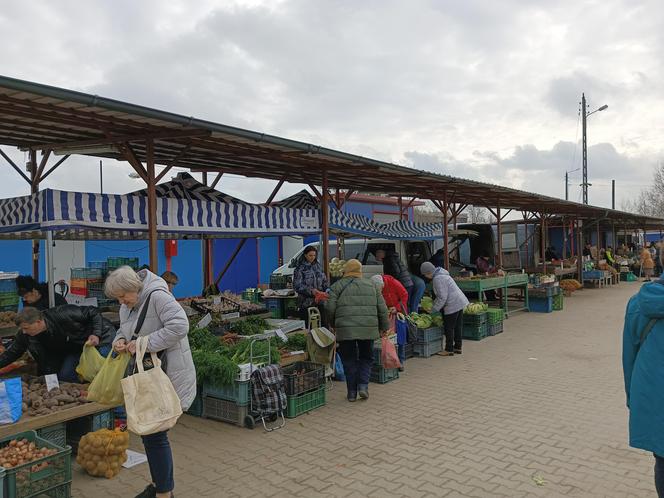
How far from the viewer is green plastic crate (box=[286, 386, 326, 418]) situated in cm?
580

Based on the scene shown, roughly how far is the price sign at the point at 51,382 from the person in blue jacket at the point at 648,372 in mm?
4429

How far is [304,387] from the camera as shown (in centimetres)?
598

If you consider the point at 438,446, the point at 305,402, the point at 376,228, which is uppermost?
the point at 376,228

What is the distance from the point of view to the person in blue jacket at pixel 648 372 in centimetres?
255

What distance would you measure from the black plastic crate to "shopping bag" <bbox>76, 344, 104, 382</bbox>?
1.97 meters

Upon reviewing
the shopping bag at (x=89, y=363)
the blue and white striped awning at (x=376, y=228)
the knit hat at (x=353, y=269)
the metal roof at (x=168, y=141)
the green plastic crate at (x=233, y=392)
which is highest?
the metal roof at (x=168, y=141)

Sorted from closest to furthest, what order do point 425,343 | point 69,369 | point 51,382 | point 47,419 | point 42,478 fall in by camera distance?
point 42,478 < point 47,419 < point 51,382 < point 69,369 < point 425,343

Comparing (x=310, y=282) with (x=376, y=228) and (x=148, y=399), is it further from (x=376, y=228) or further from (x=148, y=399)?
(x=148, y=399)

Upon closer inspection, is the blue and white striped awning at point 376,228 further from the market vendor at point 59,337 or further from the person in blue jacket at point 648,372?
the person in blue jacket at point 648,372

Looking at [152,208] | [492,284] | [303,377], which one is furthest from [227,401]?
[492,284]

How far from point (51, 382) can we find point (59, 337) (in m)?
0.43

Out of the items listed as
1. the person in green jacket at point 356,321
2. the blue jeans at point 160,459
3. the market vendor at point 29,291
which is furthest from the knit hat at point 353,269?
the market vendor at point 29,291

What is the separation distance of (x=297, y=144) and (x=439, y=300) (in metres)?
3.68

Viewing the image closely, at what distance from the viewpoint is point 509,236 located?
21000 mm
